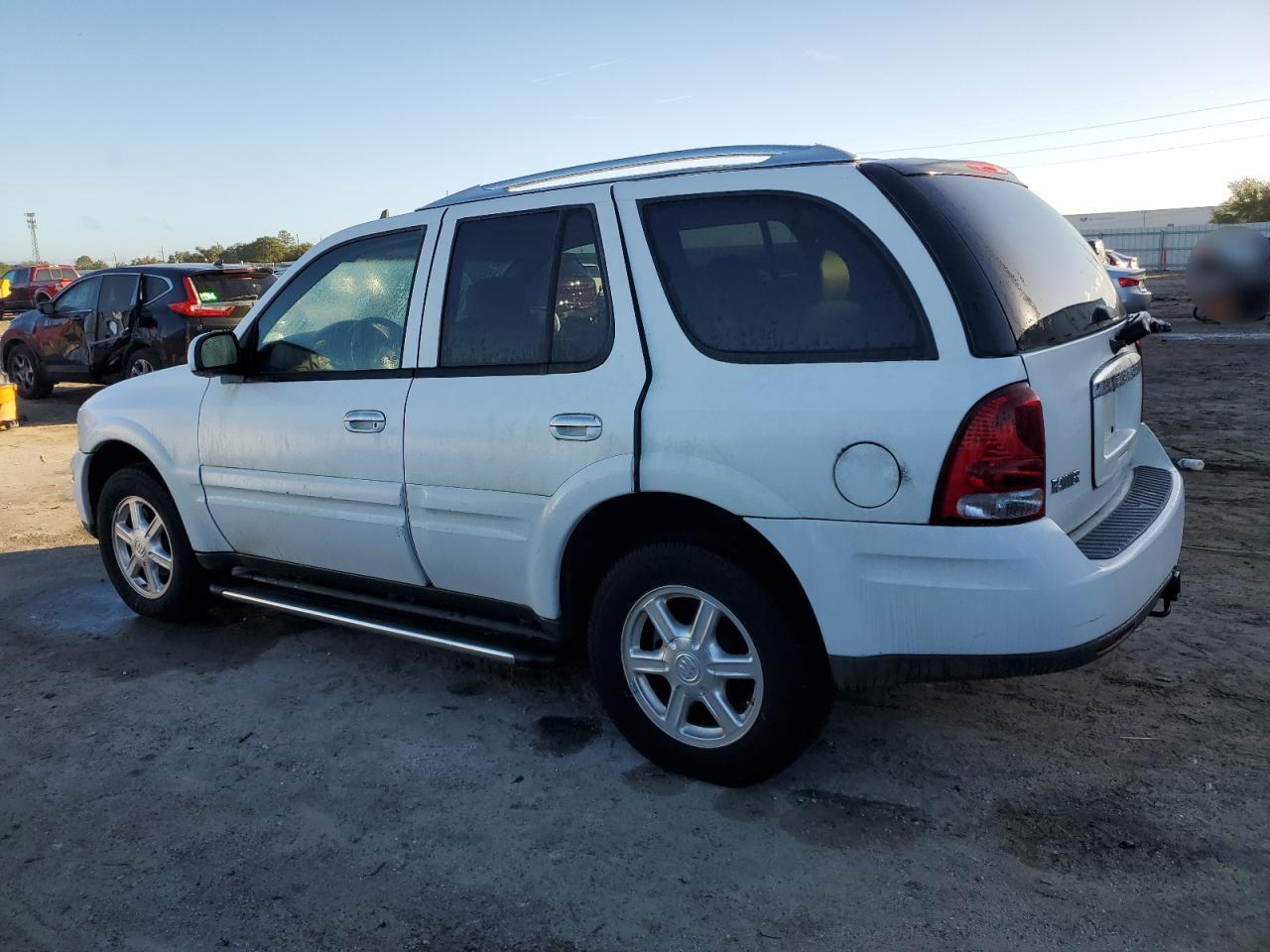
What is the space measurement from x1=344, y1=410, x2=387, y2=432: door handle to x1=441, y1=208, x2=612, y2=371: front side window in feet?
1.12

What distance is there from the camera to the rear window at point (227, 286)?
11898mm

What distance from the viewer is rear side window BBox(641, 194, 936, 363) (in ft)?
9.39

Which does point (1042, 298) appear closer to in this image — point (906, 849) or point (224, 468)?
point (906, 849)

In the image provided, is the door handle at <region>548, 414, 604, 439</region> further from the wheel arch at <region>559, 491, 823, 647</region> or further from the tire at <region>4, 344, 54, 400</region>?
the tire at <region>4, 344, 54, 400</region>

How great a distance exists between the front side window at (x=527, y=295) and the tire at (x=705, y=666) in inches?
30.4

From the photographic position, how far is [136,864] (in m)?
3.00

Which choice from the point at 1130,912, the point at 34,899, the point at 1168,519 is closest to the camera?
the point at 1130,912

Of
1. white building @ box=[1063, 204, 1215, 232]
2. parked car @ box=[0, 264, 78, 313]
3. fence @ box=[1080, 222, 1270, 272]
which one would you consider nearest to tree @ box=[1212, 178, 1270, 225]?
white building @ box=[1063, 204, 1215, 232]

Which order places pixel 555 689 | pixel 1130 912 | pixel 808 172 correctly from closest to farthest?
1. pixel 1130 912
2. pixel 808 172
3. pixel 555 689

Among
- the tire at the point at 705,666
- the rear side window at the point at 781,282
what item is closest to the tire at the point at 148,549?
the tire at the point at 705,666

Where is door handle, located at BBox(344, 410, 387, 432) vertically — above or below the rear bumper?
above

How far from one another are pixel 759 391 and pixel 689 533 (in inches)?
19.9

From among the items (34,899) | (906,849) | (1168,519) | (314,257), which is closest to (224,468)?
(314,257)

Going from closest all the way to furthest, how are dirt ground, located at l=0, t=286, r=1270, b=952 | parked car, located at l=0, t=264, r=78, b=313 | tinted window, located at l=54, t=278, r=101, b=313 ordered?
dirt ground, located at l=0, t=286, r=1270, b=952
tinted window, located at l=54, t=278, r=101, b=313
parked car, located at l=0, t=264, r=78, b=313
